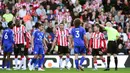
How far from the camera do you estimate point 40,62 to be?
29.6m

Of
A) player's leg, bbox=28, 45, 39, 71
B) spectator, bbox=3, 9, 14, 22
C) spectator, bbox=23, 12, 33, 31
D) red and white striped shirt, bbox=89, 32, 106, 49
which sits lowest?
player's leg, bbox=28, 45, 39, 71

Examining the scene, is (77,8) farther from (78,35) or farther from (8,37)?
(78,35)

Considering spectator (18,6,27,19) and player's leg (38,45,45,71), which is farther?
spectator (18,6,27,19)

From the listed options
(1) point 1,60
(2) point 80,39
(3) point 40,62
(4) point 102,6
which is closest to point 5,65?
(1) point 1,60

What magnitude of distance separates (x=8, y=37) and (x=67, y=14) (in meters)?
6.47

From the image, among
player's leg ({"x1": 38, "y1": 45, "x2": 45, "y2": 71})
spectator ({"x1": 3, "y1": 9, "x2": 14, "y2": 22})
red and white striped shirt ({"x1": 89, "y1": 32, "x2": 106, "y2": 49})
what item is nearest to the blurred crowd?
spectator ({"x1": 3, "y1": 9, "x2": 14, "y2": 22})

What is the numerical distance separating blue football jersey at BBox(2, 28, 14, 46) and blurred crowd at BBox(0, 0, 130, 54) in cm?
323

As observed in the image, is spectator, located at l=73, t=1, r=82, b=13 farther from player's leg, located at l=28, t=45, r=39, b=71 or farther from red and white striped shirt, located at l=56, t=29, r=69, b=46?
player's leg, located at l=28, t=45, r=39, b=71

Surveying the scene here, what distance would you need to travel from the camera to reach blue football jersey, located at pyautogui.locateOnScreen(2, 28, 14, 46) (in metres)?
30.2

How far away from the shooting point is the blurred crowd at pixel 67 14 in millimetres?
34500

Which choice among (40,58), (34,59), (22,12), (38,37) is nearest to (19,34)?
(38,37)

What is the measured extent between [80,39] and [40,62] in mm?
2796

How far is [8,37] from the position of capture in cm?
3025

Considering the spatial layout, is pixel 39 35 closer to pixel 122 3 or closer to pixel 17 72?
pixel 17 72
